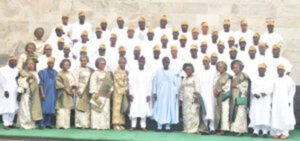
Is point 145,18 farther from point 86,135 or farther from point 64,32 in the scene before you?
point 86,135

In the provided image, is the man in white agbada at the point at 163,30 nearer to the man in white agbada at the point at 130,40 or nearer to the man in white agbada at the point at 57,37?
the man in white agbada at the point at 130,40

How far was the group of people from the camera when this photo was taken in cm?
1416

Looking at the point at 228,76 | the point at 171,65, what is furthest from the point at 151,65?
the point at 228,76

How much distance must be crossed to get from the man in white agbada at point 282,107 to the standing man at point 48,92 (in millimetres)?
4082

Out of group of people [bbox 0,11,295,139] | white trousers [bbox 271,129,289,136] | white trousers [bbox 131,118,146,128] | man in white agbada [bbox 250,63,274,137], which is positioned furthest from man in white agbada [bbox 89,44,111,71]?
white trousers [bbox 271,129,289,136]

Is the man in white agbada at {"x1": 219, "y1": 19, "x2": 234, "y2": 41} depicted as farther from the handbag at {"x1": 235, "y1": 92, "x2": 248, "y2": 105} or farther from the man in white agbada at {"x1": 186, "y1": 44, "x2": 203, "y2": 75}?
the handbag at {"x1": 235, "y1": 92, "x2": 248, "y2": 105}

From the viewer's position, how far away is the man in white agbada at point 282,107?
1408 centimetres

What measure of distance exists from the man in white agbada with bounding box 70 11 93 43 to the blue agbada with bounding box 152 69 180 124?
2.50m

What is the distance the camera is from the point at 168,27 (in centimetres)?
1694

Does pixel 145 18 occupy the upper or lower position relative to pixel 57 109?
upper

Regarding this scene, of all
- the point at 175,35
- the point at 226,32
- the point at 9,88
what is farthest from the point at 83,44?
the point at 226,32

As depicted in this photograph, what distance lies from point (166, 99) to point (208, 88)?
2.67 feet

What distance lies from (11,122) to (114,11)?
414 centimetres

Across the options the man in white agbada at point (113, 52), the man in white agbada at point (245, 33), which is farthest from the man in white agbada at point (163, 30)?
the man in white agbada at point (245, 33)
